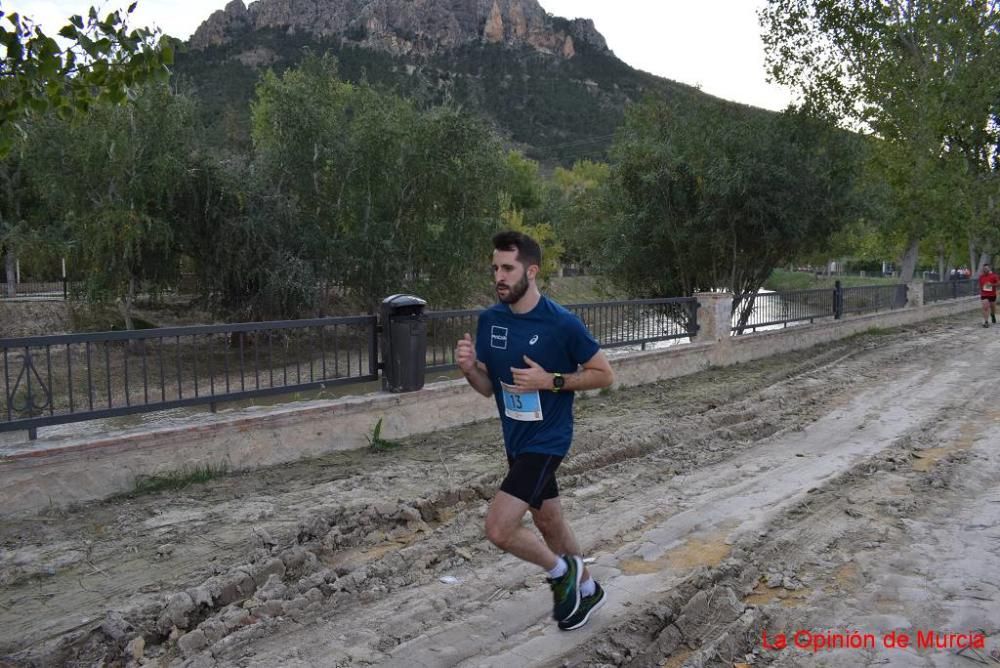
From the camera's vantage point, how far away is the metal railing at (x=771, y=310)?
16.0m

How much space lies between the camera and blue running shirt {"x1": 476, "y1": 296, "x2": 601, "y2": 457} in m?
3.48

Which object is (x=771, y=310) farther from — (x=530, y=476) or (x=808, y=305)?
(x=530, y=476)

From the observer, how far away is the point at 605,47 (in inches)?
7175

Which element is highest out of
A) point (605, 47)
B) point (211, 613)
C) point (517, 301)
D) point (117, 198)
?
point (605, 47)

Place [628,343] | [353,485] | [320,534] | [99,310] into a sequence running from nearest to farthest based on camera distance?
[320,534] < [353,485] < [628,343] < [99,310]

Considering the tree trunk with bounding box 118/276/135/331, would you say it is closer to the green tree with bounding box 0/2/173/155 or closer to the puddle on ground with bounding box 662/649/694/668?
the green tree with bounding box 0/2/173/155

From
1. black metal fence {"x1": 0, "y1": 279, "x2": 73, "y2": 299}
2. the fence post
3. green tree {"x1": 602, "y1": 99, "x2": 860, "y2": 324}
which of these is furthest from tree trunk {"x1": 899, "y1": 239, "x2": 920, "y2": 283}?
black metal fence {"x1": 0, "y1": 279, "x2": 73, "y2": 299}

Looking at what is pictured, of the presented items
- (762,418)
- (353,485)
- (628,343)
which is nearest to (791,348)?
(628,343)

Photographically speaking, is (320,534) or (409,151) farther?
(409,151)

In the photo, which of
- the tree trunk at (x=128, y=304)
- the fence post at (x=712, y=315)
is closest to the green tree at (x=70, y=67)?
the fence post at (x=712, y=315)

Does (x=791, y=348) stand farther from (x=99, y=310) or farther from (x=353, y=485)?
(x=99, y=310)

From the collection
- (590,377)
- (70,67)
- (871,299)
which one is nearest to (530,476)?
(590,377)

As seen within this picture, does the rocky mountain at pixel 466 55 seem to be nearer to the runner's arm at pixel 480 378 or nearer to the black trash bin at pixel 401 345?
the black trash bin at pixel 401 345

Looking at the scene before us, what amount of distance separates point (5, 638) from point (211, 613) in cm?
98
